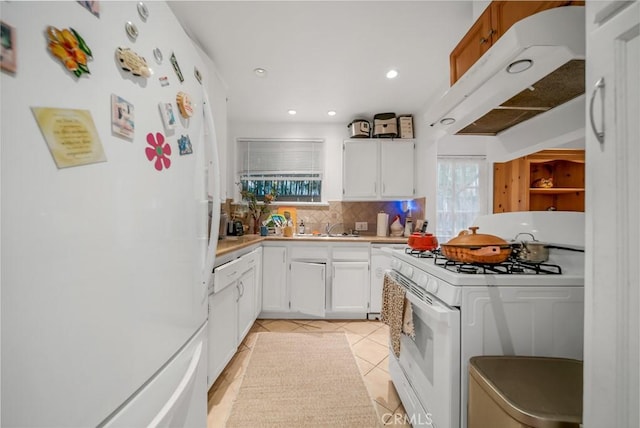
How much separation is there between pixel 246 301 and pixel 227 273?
611mm

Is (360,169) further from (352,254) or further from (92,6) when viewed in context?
(92,6)

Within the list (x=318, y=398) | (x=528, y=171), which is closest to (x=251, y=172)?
(x=318, y=398)

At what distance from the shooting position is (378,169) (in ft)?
10.3

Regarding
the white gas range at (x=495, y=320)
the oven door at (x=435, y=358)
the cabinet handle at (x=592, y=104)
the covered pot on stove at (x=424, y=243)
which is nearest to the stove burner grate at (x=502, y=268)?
the white gas range at (x=495, y=320)

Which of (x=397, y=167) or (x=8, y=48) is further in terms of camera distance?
(x=397, y=167)

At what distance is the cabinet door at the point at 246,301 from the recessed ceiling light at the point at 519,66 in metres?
2.02

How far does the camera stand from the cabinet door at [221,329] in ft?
4.87

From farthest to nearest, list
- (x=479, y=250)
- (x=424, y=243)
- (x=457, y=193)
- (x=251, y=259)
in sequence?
(x=457, y=193) < (x=251, y=259) < (x=424, y=243) < (x=479, y=250)

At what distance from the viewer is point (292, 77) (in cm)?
228

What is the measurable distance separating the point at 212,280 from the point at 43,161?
3.79 ft

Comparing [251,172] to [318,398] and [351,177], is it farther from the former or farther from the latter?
[318,398]

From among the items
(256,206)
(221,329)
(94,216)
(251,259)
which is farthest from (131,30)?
(256,206)

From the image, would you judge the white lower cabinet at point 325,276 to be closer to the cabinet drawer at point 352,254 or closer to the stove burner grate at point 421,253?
the cabinet drawer at point 352,254

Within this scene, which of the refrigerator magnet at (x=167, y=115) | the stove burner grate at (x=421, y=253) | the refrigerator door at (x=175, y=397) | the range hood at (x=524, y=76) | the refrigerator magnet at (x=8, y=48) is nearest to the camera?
the refrigerator magnet at (x=8, y=48)
